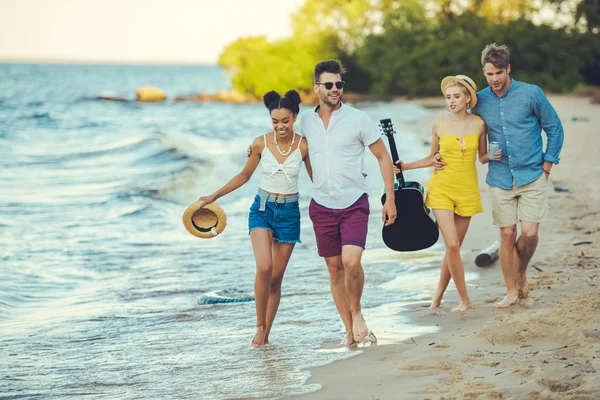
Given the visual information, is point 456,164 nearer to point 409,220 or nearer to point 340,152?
point 409,220

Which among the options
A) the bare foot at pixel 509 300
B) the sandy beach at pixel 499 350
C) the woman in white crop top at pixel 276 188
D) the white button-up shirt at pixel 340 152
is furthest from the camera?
the bare foot at pixel 509 300

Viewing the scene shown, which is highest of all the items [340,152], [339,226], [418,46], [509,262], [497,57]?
[418,46]

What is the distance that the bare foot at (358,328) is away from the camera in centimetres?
592

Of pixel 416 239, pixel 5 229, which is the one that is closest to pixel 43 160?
pixel 5 229

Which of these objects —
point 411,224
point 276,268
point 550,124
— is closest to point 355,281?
point 276,268

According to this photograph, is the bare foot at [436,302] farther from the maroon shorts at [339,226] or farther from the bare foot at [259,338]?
the bare foot at [259,338]

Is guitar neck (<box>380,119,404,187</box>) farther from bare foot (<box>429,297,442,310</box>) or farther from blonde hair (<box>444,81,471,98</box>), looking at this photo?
bare foot (<box>429,297,442,310</box>)

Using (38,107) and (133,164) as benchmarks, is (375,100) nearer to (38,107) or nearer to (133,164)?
(38,107)

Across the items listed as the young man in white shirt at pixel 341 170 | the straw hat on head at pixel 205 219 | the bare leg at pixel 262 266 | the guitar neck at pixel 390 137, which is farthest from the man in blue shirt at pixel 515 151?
the straw hat on head at pixel 205 219

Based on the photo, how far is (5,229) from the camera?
13141 millimetres

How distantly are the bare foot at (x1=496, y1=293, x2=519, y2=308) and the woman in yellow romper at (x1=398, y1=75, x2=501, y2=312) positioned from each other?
25 centimetres

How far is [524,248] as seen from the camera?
6.66m

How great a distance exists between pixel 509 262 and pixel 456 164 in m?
0.89

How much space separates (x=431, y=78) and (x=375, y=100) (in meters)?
4.28
